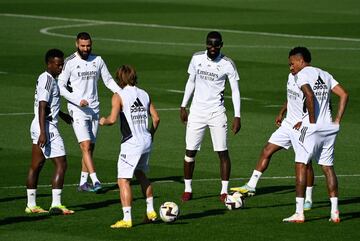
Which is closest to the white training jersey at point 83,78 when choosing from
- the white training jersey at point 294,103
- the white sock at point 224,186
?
the white sock at point 224,186

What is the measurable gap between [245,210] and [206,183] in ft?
8.66

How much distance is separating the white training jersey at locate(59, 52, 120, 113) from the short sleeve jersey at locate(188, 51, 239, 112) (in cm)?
160

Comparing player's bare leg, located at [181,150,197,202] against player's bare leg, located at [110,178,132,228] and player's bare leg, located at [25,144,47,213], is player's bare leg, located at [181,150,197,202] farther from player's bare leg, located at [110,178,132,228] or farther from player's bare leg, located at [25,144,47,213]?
player's bare leg, located at [110,178,132,228]

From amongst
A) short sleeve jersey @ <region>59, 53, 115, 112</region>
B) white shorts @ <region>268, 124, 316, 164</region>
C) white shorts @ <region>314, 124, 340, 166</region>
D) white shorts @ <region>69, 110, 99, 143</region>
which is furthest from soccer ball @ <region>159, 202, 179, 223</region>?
short sleeve jersey @ <region>59, 53, 115, 112</region>

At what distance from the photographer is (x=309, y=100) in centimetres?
1909

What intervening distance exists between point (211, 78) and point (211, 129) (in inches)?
34.0

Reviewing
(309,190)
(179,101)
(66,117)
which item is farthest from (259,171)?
(179,101)

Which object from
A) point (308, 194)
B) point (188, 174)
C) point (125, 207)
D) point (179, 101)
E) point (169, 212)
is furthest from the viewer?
point (179, 101)

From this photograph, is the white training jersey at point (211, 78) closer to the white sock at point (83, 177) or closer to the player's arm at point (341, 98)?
the white sock at point (83, 177)

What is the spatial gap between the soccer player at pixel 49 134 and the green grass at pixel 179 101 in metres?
0.39

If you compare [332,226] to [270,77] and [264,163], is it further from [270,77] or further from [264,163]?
[270,77]

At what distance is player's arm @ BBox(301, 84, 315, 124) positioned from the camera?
19.1 meters

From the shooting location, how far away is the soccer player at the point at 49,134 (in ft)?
65.9

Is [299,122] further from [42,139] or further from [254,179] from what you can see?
[42,139]
